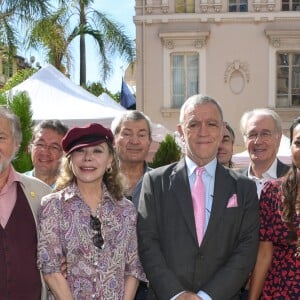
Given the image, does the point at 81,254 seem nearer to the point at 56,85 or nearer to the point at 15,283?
the point at 15,283

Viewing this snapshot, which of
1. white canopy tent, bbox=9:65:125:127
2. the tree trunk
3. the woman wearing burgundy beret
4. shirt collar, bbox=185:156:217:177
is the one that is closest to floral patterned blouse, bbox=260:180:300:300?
shirt collar, bbox=185:156:217:177

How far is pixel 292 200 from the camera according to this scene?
375 cm

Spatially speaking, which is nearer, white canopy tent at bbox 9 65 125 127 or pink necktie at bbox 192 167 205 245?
pink necktie at bbox 192 167 205 245

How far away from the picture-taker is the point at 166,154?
910cm

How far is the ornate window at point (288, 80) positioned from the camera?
20.1 metres

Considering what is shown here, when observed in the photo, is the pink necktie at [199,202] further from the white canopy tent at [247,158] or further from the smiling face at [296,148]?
the white canopy tent at [247,158]

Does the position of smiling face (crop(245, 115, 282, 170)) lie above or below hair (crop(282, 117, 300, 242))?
above

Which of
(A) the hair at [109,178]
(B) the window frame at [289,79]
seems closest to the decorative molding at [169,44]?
(B) the window frame at [289,79]

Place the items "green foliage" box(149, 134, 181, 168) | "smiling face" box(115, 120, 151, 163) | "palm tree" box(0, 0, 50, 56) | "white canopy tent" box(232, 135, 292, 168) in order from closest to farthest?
"smiling face" box(115, 120, 151, 163) → "green foliage" box(149, 134, 181, 168) → "white canopy tent" box(232, 135, 292, 168) → "palm tree" box(0, 0, 50, 56)

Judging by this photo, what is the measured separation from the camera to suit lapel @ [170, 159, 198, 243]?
3.75 m

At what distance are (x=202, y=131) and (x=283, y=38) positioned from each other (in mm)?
16793

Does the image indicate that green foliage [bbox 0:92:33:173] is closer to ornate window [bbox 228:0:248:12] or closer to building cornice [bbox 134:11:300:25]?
building cornice [bbox 134:11:300:25]

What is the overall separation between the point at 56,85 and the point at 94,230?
7371mm

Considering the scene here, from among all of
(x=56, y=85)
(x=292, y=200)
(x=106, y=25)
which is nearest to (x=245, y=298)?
(x=292, y=200)
